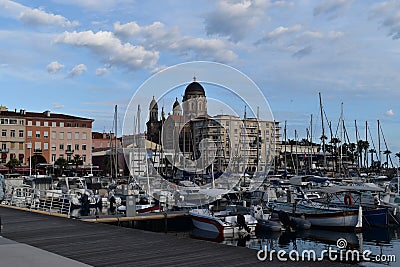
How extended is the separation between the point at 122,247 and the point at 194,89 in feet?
68.8

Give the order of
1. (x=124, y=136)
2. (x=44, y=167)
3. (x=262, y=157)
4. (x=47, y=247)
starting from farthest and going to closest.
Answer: (x=44, y=167) < (x=262, y=157) < (x=124, y=136) < (x=47, y=247)

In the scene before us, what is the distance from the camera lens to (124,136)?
44.5 meters

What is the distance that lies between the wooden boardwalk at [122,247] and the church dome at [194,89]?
1507 cm

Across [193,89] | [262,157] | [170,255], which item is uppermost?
[193,89]

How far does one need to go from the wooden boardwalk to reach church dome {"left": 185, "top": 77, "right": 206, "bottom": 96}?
49.4 ft

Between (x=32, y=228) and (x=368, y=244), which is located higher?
(x=32, y=228)

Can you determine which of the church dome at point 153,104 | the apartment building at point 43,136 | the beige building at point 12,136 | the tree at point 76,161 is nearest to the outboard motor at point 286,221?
the church dome at point 153,104

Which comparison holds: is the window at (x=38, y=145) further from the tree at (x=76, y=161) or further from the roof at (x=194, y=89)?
the roof at (x=194, y=89)

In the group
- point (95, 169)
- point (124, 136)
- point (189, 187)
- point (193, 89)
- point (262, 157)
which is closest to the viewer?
point (193, 89)

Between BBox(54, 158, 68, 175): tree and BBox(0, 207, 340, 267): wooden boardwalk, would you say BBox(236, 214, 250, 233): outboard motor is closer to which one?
BBox(0, 207, 340, 267): wooden boardwalk

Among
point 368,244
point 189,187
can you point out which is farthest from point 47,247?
point 189,187

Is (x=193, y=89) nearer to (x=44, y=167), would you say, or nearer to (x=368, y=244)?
(x=368, y=244)

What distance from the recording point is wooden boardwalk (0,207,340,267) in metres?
10.5

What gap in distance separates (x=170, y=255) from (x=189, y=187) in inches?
1198
